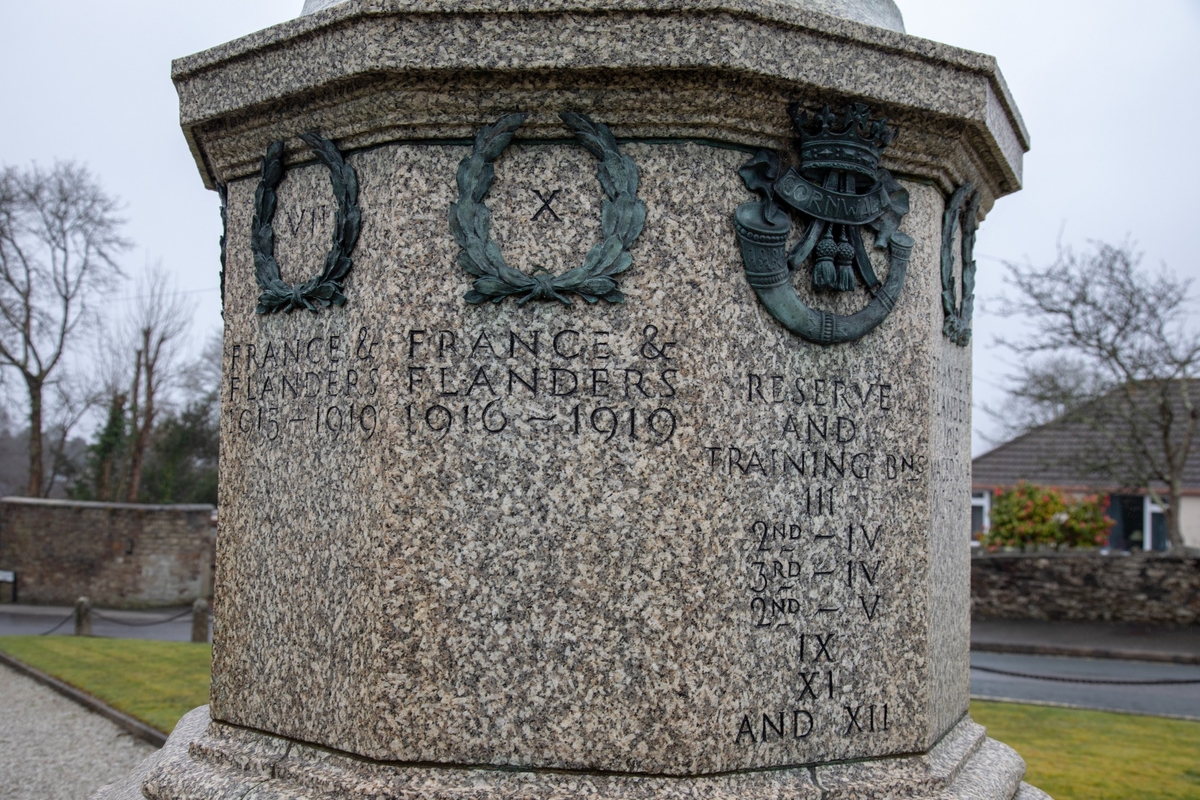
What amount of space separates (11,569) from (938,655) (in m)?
26.0

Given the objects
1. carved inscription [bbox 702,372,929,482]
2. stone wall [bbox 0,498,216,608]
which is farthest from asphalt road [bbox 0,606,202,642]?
carved inscription [bbox 702,372,929,482]

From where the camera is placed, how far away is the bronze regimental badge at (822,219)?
9.84 ft

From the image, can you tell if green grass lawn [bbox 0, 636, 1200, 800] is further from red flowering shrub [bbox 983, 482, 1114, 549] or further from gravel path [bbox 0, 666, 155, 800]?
red flowering shrub [bbox 983, 482, 1114, 549]

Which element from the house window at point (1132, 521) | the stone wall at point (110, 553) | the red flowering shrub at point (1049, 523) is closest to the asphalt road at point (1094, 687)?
the red flowering shrub at point (1049, 523)

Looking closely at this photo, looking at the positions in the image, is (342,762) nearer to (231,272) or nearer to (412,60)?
(231,272)

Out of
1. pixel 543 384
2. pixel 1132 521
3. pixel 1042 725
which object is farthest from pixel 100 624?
pixel 1132 521

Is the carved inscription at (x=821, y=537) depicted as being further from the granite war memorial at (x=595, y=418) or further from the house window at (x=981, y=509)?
the house window at (x=981, y=509)

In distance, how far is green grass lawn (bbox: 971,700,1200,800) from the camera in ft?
19.5

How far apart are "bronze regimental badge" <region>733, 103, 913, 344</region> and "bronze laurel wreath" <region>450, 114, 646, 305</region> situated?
346 millimetres

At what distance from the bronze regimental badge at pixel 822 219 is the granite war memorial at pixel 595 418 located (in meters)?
0.01

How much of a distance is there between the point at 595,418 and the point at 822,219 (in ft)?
2.98

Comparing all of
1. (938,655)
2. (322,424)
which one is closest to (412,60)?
(322,424)

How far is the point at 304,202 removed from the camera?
3.27 meters

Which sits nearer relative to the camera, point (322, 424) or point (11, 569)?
point (322, 424)
